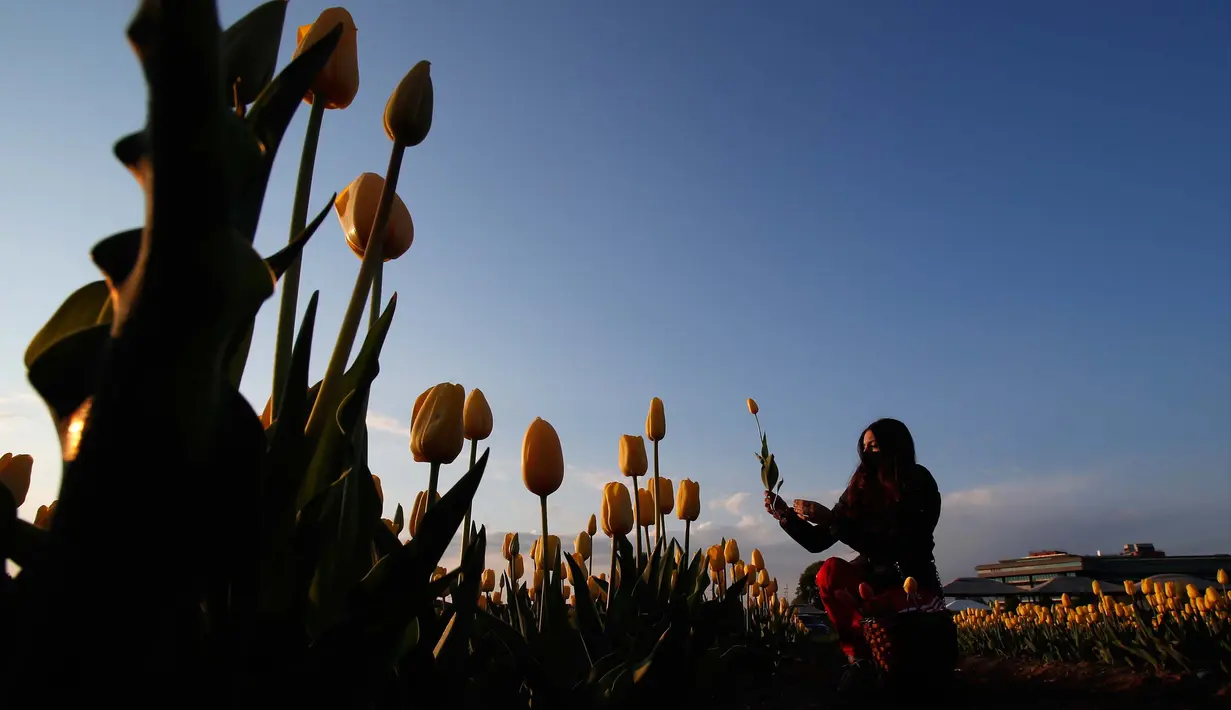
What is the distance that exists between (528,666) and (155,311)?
129cm

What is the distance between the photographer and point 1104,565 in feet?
143

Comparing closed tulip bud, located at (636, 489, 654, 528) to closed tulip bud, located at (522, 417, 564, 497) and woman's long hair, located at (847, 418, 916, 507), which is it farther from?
closed tulip bud, located at (522, 417, 564, 497)

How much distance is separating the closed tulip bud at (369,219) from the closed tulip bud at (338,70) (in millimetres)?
173

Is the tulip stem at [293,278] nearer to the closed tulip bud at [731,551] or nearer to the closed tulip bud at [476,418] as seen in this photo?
the closed tulip bud at [476,418]

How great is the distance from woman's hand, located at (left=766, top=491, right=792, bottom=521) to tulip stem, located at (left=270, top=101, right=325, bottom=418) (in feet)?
11.9

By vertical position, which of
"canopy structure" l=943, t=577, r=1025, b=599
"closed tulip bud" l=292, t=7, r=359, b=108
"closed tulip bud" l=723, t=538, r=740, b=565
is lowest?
"canopy structure" l=943, t=577, r=1025, b=599

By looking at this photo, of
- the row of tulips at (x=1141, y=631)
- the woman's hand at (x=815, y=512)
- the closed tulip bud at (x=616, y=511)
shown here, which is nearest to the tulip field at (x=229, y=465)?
the closed tulip bud at (x=616, y=511)

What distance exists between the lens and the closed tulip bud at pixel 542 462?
2.14 metres

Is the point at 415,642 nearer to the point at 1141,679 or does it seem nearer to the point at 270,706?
the point at 270,706

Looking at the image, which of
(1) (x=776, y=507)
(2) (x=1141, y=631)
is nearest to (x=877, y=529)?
(1) (x=776, y=507)

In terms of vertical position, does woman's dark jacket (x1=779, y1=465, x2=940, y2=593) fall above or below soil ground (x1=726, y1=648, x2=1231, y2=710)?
above

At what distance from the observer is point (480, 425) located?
2051 millimetres

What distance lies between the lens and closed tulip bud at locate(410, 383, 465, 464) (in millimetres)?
1502

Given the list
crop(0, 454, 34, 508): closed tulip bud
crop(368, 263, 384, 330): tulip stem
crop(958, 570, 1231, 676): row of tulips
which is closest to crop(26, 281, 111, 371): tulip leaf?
crop(368, 263, 384, 330): tulip stem
